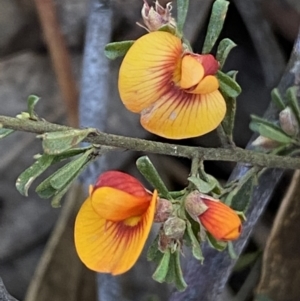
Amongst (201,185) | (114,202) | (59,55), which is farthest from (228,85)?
(59,55)

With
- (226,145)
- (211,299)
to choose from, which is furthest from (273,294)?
(226,145)

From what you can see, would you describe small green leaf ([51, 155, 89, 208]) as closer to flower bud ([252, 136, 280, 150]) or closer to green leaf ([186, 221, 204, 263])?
green leaf ([186, 221, 204, 263])

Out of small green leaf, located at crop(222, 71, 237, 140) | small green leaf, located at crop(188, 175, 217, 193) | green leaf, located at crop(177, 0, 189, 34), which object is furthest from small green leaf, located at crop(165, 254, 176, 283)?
green leaf, located at crop(177, 0, 189, 34)

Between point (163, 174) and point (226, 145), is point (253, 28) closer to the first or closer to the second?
point (163, 174)

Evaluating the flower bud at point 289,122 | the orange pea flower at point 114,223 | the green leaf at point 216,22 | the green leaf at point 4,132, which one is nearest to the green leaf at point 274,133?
the flower bud at point 289,122

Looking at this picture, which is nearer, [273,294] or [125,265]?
[125,265]

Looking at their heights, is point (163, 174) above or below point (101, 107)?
below

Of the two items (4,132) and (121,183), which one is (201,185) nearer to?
(121,183)
